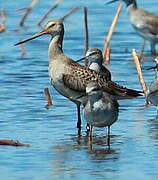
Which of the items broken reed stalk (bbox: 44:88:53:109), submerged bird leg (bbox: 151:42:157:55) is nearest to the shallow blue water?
broken reed stalk (bbox: 44:88:53:109)

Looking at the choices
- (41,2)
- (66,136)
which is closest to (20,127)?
(66,136)

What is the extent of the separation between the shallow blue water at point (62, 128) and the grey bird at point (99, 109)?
0.32m

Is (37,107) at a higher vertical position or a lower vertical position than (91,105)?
lower

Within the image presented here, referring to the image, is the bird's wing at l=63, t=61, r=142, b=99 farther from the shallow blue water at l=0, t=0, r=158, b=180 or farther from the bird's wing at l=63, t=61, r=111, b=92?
the shallow blue water at l=0, t=0, r=158, b=180

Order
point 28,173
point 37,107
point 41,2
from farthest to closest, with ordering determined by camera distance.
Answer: point 41,2 < point 37,107 < point 28,173

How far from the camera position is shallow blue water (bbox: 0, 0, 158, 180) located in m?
9.47

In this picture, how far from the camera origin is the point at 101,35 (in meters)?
19.9

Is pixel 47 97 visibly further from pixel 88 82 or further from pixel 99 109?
pixel 99 109

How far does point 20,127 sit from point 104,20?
33.7ft

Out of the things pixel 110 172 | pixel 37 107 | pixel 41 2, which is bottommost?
pixel 41 2

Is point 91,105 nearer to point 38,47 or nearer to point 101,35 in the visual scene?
point 38,47

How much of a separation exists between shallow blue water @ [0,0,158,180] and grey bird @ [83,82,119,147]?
1.05 feet

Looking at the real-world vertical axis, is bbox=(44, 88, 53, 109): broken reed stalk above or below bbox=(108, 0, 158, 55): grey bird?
above

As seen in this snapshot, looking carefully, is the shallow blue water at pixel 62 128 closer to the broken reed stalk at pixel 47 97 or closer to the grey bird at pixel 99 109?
the broken reed stalk at pixel 47 97
